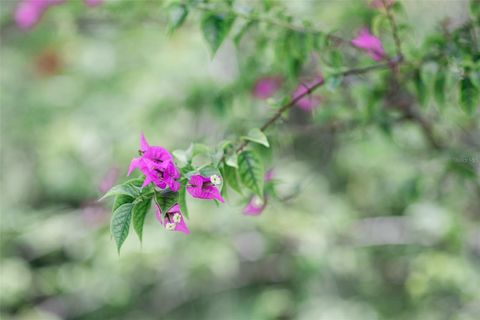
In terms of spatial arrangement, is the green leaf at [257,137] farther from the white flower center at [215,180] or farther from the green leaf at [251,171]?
the white flower center at [215,180]

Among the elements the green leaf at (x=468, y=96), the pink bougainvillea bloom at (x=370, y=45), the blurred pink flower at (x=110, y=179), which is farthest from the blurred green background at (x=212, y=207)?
the green leaf at (x=468, y=96)

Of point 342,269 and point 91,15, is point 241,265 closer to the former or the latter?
point 342,269

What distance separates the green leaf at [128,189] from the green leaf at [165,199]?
1.1 inches

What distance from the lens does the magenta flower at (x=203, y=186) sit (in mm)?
765

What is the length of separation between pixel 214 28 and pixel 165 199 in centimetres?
43

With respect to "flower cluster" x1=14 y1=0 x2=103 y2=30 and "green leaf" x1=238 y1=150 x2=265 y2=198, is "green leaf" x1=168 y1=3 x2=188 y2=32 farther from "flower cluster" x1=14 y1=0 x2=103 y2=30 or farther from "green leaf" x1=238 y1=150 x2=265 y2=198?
"flower cluster" x1=14 y1=0 x2=103 y2=30

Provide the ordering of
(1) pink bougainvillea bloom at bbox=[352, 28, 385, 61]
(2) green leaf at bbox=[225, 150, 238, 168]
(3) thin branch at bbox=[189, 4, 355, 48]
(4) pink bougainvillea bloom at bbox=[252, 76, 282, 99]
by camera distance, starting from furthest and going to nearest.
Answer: (4) pink bougainvillea bloom at bbox=[252, 76, 282, 99], (1) pink bougainvillea bloom at bbox=[352, 28, 385, 61], (3) thin branch at bbox=[189, 4, 355, 48], (2) green leaf at bbox=[225, 150, 238, 168]

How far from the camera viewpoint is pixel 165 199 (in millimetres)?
759

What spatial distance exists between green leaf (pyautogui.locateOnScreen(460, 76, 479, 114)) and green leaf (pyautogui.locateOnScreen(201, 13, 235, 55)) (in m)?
0.47

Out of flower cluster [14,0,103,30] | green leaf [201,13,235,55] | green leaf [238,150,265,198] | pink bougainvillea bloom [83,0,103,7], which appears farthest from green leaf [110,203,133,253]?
flower cluster [14,0,103,30]

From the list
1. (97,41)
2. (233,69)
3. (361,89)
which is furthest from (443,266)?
(97,41)

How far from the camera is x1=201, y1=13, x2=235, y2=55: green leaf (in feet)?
3.44

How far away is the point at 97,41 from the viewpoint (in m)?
3.87

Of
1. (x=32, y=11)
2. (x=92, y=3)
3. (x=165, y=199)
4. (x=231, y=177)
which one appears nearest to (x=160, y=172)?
(x=165, y=199)
